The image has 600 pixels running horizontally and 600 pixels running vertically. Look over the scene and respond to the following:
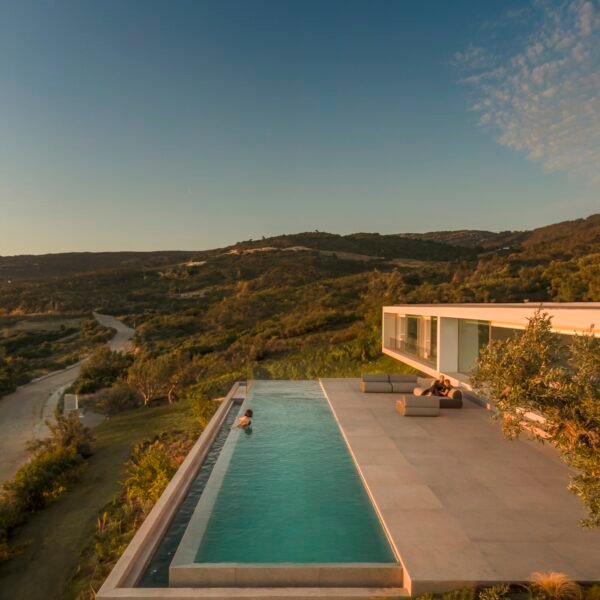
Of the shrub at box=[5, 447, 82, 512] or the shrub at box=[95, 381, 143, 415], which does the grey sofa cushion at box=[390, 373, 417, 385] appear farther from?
the shrub at box=[95, 381, 143, 415]

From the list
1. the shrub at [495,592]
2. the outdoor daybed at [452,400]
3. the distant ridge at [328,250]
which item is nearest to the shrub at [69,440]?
the outdoor daybed at [452,400]

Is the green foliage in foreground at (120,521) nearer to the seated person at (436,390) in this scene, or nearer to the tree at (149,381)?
the seated person at (436,390)

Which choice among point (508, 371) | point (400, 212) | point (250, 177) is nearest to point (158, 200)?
point (250, 177)

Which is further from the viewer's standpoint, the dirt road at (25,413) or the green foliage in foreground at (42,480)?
the dirt road at (25,413)

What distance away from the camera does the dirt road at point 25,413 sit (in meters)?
16.7

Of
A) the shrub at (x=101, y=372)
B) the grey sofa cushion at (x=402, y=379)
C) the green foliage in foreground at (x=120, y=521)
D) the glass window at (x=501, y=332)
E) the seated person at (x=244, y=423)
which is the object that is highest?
the glass window at (x=501, y=332)

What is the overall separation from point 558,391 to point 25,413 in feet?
82.2

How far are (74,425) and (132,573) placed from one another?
1241 cm

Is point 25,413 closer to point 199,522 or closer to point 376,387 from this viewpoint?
point 376,387

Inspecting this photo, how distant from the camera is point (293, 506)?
19.6 ft

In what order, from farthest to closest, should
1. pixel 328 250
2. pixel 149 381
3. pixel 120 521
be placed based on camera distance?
pixel 328 250 → pixel 149 381 → pixel 120 521

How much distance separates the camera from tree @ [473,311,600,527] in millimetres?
3562

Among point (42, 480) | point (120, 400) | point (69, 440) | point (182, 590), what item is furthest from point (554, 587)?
point (120, 400)

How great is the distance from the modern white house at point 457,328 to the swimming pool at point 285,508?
3563 millimetres
